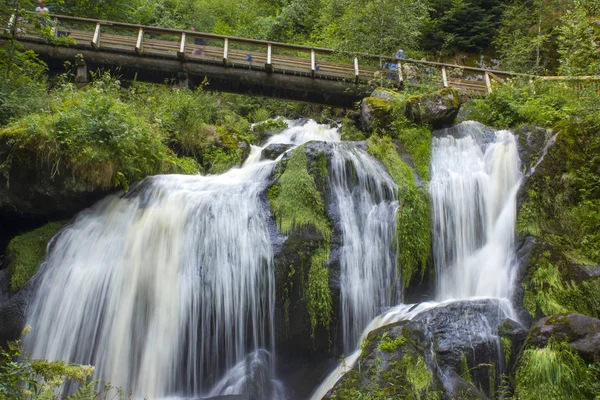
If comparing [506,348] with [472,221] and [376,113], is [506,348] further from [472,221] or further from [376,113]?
[376,113]

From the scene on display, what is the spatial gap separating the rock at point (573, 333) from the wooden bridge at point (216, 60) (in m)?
10.2

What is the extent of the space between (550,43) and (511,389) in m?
16.8

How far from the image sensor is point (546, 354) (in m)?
4.77

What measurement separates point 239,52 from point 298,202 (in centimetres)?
909

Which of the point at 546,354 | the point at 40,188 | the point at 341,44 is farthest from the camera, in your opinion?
the point at 341,44

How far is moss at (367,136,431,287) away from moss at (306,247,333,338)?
133 cm

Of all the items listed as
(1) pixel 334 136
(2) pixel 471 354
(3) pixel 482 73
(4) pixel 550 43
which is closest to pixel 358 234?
(2) pixel 471 354

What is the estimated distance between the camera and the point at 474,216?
787cm

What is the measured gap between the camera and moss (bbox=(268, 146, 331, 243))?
22.9ft

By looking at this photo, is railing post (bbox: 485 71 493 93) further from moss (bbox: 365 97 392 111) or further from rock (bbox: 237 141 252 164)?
rock (bbox: 237 141 252 164)

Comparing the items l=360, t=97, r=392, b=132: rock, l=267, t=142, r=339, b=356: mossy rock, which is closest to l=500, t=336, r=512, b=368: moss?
l=267, t=142, r=339, b=356: mossy rock

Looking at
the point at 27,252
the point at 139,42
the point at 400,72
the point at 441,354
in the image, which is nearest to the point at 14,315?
the point at 27,252

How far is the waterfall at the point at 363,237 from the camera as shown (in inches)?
260

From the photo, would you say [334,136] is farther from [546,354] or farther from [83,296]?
[546,354]
